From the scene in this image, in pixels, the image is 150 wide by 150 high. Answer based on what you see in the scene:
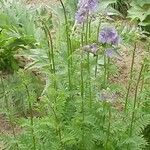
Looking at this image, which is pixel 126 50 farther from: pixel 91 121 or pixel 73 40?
pixel 91 121

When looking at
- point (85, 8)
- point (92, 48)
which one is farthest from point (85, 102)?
point (85, 8)

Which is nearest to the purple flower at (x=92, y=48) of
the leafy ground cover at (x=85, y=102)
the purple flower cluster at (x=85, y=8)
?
the leafy ground cover at (x=85, y=102)

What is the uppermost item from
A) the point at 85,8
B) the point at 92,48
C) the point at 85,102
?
the point at 85,8

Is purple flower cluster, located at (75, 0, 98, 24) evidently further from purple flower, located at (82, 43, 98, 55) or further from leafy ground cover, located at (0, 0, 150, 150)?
purple flower, located at (82, 43, 98, 55)

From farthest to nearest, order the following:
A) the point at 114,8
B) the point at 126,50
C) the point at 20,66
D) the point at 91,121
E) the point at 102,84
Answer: the point at 114,8 → the point at 126,50 → the point at 20,66 → the point at 102,84 → the point at 91,121

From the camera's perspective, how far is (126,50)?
4.58 metres

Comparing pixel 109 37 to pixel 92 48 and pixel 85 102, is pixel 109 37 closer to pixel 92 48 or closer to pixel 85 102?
pixel 92 48

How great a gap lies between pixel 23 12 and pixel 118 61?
988mm

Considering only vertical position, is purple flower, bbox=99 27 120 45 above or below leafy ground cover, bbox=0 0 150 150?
above

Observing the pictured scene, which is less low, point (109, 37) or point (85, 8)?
point (85, 8)

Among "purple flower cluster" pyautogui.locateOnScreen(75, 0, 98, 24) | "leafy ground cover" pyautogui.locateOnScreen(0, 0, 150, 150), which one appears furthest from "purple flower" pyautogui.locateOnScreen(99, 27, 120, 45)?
"purple flower cluster" pyautogui.locateOnScreen(75, 0, 98, 24)

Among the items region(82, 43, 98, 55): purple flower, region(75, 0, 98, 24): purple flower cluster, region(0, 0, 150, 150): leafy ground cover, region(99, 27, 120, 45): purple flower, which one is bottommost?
region(0, 0, 150, 150): leafy ground cover

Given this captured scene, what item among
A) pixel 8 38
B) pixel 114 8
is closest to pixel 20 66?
pixel 8 38

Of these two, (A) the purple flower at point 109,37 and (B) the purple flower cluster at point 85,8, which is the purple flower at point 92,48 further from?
(B) the purple flower cluster at point 85,8
